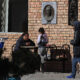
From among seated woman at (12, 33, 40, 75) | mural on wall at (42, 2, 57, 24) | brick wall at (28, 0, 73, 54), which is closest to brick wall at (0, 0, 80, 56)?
brick wall at (28, 0, 73, 54)

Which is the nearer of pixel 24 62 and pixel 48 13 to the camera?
pixel 24 62

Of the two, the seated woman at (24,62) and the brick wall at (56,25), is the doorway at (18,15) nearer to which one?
the brick wall at (56,25)

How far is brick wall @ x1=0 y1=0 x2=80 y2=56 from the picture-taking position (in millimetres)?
9250

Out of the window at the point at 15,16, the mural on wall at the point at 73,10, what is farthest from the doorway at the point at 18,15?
the mural on wall at the point at 73,10

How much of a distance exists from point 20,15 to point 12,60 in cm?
856

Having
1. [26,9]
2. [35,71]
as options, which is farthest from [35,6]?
[35,71]

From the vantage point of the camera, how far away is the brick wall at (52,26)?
30.3ft

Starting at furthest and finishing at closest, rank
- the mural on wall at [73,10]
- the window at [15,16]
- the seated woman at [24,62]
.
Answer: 1. the window at [15,16]
2. the mural on wall at [73,10]
3. the seated woman at [24,62]

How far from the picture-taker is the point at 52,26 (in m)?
9.29

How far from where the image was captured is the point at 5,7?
960cm

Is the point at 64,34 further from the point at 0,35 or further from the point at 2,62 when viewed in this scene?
the point at 2,62

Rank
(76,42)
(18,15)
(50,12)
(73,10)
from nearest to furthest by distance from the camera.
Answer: (76,42)
(73,10)
(50,12)
(18,15)

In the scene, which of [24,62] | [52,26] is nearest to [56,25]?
[52,26]

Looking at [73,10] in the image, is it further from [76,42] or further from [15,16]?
[76,42]
